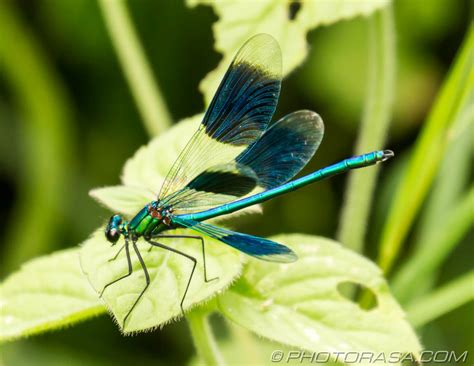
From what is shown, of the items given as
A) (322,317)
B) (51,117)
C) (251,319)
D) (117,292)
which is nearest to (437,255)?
(322,317)

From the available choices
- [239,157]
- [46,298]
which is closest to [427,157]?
[239,157]

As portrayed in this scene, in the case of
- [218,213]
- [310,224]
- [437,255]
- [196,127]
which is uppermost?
[196,127]

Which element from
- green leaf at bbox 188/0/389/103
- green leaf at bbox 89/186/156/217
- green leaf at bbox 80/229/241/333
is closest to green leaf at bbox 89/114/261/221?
green leaf at bbox 89/186/156/217

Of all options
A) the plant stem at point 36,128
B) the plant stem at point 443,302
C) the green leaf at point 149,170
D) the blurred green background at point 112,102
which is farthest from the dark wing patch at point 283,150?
the plant stem at point 36,128

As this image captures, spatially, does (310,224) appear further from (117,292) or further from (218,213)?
(117,292)

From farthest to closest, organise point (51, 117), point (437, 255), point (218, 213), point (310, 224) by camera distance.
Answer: point (51, 117) → point (310, 224) → point (437, 255) → point (218, 213)

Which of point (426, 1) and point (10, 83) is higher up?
point (10, 83)
